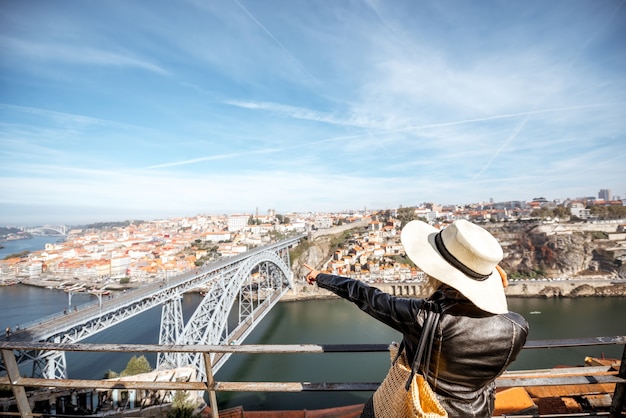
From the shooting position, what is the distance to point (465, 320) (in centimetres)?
72

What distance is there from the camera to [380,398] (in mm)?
853

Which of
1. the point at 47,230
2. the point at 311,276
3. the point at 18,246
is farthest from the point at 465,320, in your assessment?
the point at 47,230

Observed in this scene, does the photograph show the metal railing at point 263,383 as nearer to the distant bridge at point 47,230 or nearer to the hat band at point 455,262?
the hat band at point 455,262

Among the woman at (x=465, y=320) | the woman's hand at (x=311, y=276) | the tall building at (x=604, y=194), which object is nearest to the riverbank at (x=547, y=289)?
the woman's hand at (x=311, y=276)

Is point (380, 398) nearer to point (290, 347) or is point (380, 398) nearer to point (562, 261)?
point (290, 347)

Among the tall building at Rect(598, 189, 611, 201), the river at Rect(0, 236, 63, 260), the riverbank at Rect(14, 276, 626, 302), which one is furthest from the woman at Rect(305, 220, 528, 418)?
the tall building at Rect(598, 189, 611, 201)

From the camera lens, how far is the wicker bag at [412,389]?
0.71 m

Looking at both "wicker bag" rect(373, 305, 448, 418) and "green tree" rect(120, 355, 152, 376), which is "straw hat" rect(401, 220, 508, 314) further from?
"green tree" rect(120, 355, 152, 376)

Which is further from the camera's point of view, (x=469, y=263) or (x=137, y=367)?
(x=137, y=367)

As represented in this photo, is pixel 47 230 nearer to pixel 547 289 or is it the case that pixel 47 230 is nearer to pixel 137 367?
pixel 137 367

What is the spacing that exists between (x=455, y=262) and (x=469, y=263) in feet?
0.11

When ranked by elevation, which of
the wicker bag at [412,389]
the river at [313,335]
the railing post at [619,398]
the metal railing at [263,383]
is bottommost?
the river at [313,335]

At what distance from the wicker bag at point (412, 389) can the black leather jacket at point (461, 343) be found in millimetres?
20

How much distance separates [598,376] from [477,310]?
978mm
